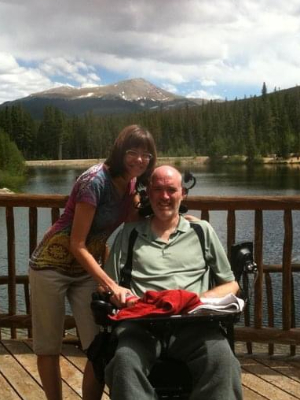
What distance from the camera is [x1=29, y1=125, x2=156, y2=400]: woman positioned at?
2.49 m

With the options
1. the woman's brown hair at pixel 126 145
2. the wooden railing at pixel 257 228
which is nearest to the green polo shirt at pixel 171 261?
the woman's brown hair at pixel 126 145

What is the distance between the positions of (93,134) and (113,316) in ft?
366

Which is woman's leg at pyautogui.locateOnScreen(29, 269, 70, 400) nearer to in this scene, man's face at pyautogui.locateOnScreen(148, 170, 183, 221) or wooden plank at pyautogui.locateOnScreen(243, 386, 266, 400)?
man's face at pyautogui.locateOnScreen(148, 170, 183, 221)

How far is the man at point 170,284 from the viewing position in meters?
2.10

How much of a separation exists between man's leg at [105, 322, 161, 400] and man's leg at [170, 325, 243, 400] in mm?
108

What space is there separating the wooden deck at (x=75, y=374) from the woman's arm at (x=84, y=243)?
3.07ft

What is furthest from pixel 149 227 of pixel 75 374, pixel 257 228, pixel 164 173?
pixel 75 374

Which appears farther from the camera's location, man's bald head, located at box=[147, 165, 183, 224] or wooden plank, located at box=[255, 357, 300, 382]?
wooden plank, located at box=[255, 357, 300, 382]

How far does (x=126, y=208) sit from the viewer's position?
2.67 m

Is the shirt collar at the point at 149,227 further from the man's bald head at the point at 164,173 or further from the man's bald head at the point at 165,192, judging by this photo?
the man's bald head at the point at 164,173

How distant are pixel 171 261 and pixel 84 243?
1.28 feet

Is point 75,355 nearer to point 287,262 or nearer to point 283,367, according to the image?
point 283,367

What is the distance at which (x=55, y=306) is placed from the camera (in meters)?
2.62

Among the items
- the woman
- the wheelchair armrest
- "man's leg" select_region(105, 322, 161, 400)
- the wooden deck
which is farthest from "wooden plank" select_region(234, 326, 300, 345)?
"man's leg" select_region(105, 322, 161, 400)
